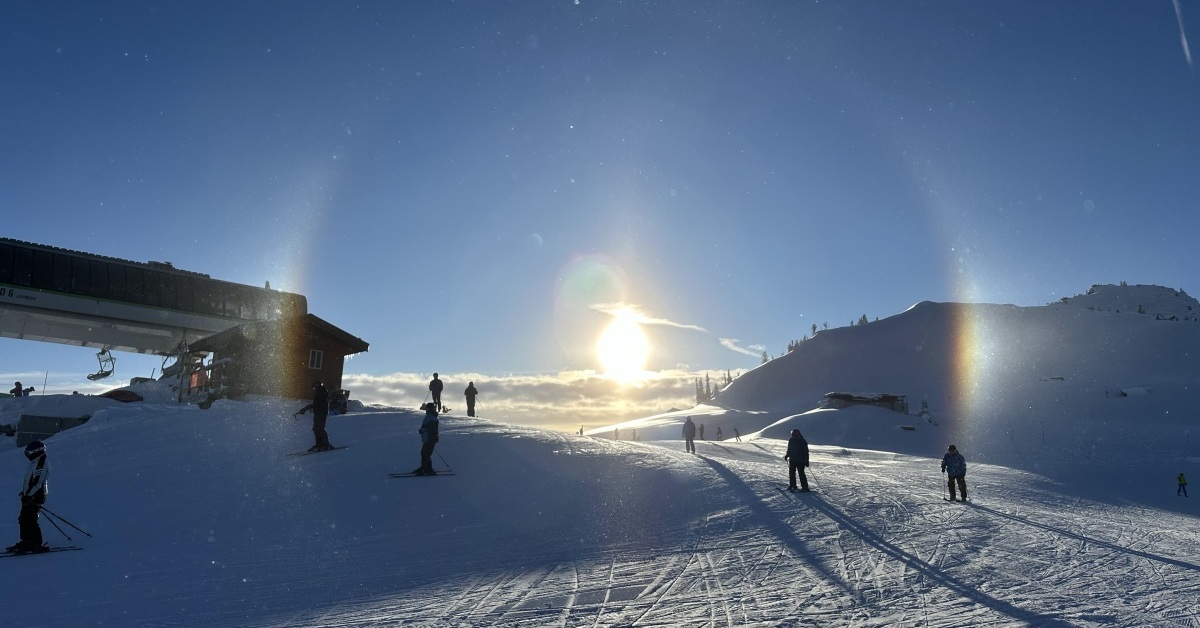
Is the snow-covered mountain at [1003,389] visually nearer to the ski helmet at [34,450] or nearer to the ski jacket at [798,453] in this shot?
the ski jacket at [798,453]

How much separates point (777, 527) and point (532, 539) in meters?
4.21

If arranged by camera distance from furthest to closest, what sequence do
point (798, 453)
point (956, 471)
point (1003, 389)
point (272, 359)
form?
point (1003, 389), point (272, 359), point (956, 471), point (798, 453)

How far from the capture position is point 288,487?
13852 millimetres

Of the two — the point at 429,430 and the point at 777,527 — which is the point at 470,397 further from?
the point at 777,527

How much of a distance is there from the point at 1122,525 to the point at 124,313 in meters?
41.5

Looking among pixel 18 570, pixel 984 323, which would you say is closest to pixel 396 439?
pixel 18 570

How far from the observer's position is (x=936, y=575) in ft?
26.6

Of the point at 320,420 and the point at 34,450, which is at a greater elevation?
the point at 320,420

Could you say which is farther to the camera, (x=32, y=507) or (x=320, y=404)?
(x=320, y=404)

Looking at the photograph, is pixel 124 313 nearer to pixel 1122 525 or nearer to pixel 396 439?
pixel 396 439

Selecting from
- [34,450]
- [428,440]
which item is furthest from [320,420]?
[34,450]

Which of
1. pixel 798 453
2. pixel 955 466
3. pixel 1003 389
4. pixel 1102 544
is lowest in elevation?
pixel 1102 544

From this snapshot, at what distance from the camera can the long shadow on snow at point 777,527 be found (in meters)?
7.95

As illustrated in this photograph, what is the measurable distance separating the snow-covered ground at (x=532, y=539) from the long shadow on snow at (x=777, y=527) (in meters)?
0.07
